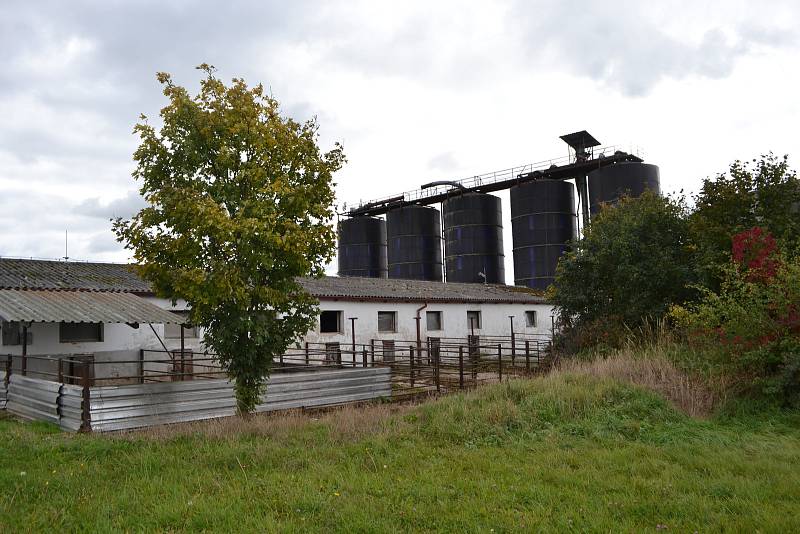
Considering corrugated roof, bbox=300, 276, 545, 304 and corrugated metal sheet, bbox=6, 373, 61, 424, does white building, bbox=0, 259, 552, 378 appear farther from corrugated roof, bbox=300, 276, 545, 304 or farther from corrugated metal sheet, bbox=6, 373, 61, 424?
corrugated metal sheet, bbox=6, 373, 61, 424

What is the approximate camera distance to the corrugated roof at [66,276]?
1712 cm

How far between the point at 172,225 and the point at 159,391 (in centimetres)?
348

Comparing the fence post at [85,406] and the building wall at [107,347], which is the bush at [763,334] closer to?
the fence post at [85,406]

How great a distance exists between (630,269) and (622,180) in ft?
62.2

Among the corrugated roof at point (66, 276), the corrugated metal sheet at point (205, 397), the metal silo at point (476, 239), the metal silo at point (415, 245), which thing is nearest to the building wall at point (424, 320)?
the corrugated metal sheet at point (205, 397)

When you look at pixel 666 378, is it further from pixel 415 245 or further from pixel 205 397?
pixel 415 245

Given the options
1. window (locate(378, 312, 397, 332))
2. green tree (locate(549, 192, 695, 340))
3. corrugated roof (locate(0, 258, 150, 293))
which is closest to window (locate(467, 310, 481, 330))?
window (locate(378, 312, 397, 332))

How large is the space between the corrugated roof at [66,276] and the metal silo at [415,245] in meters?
24.4

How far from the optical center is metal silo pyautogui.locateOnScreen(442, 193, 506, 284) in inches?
1587

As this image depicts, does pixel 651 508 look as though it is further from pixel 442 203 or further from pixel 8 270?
pixel 442 203

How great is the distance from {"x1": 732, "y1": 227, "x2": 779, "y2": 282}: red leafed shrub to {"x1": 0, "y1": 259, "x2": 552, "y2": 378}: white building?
10.9m

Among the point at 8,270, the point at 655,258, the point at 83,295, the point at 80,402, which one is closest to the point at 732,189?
the point at 655,258

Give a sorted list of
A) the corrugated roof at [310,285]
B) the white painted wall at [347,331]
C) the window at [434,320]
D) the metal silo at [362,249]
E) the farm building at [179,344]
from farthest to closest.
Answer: the metal silo at [362,249]
the window at [434,320]
the corrugated roof at [310,285]
the white painted wall at [347,331]
the farm building at [179,344]

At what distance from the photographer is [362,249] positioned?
151 feet
